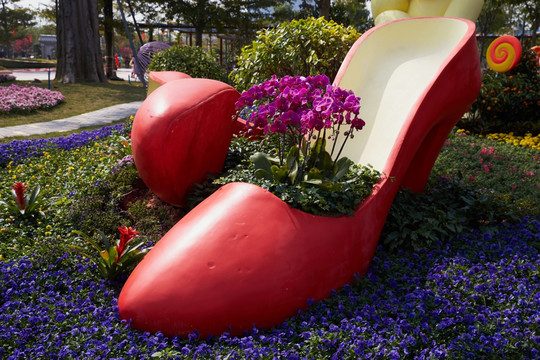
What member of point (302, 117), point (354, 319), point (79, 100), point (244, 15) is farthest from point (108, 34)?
point (354, 319)

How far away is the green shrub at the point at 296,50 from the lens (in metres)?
5.61

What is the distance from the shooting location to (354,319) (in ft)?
7.04

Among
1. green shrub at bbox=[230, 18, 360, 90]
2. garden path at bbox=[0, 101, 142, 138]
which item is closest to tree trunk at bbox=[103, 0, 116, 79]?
garden path at bbox=[0, 101, 142, 138]

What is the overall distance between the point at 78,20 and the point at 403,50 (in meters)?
11.7

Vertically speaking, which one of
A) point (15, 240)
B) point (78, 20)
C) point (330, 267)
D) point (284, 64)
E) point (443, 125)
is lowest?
point (15, 240)

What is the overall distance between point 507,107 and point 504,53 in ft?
2.86

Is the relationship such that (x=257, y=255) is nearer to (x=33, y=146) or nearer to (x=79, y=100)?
(x=33, y=146)

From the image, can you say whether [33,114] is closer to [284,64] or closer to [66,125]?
[66,125]

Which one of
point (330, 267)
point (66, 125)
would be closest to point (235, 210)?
point (330, 267)

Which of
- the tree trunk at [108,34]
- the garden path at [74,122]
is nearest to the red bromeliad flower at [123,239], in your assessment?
the garden path at [74,122]

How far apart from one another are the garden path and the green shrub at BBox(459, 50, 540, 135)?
599 cm

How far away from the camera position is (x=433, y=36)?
12.7 feet

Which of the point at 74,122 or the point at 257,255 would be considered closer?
the point at 257,255

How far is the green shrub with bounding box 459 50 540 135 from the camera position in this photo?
6703 mm
